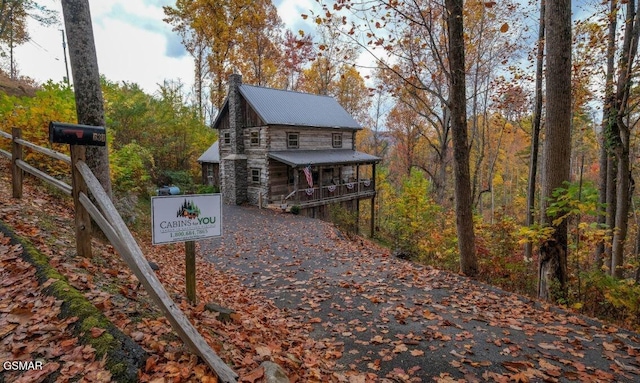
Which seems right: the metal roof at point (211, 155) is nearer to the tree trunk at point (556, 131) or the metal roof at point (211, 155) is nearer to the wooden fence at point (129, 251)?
the wooden fence at point (129, 251)

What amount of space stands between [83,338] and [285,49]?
104ft

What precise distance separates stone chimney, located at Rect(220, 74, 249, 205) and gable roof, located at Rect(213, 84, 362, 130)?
0.65m

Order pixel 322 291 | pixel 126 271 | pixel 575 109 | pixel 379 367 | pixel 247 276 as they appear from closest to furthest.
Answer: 1. pixel 379 367
2. pixel 126 271
3. pixel 322 291
4. pixel 247 276
5. pixel 575 109

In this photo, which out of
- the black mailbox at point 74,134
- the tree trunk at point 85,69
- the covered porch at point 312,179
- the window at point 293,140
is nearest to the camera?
the black mailbox at point 74,134

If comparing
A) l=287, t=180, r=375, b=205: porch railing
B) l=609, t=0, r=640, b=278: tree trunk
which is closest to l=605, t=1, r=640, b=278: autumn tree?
l=609, t=0, r=640, b=278: tree trunk

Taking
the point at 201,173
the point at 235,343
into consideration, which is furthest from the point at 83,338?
the point at 201,173

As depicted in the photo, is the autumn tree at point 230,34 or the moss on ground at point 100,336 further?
the autumn tree at point 230,34

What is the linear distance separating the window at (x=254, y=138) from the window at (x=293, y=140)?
194 cm

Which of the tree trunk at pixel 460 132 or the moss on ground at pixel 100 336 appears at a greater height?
the tree trunk at pixel 460 132

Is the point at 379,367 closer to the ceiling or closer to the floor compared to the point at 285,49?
closer to the floor

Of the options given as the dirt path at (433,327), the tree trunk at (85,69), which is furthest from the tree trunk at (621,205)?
the tree trunk at (85,69)

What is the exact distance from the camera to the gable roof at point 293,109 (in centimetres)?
2008

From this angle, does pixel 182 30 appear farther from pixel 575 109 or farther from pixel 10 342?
pixel 10 342

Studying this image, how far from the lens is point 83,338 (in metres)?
2.55
